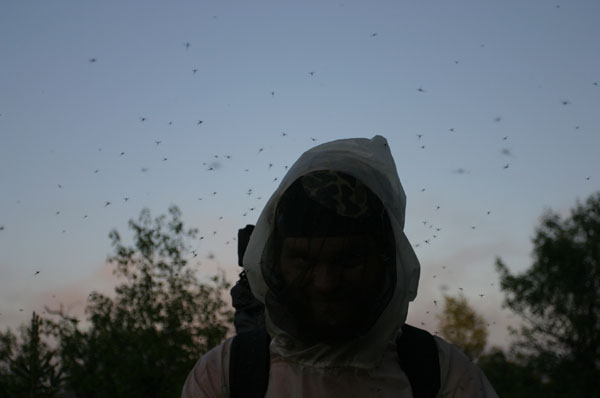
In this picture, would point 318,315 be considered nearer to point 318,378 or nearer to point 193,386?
point 318,378

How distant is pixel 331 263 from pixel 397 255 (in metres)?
0.42

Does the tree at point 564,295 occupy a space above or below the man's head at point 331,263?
above

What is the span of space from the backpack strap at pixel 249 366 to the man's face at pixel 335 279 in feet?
1.08

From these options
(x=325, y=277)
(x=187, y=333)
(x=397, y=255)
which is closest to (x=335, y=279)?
(x=325, y=277)

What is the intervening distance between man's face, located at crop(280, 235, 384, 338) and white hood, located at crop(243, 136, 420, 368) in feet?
0.45

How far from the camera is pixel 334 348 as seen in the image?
3.67 meters

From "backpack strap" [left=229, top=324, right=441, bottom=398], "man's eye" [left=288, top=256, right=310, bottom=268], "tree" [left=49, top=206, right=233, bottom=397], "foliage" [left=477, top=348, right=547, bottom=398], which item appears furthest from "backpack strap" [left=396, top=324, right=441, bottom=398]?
"foliage" [left=477, top=348, right=547, bottom=398]

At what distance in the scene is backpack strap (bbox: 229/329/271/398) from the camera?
12.0 ft

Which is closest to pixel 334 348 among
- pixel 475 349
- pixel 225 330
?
pixel 225 330

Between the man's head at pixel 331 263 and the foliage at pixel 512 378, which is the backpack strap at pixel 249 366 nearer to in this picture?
the man's head at pixel 331 263

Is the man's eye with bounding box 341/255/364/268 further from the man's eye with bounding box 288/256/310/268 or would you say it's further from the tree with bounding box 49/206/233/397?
the tree with bounding box 49/206/233/397

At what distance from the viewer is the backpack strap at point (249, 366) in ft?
12.0

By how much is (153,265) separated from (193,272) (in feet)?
6.12

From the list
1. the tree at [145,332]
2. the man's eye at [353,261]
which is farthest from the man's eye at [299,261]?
the tree at [145,332]
